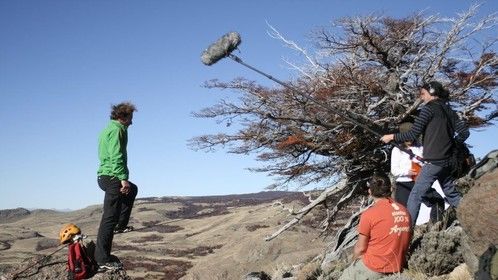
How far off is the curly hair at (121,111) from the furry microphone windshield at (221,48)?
1220 millimetres

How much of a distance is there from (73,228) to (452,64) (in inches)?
456

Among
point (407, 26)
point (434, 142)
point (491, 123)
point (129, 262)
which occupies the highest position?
point (407, 26)

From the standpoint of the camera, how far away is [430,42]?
1378cm

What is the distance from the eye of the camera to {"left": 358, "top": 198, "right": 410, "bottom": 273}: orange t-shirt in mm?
5125

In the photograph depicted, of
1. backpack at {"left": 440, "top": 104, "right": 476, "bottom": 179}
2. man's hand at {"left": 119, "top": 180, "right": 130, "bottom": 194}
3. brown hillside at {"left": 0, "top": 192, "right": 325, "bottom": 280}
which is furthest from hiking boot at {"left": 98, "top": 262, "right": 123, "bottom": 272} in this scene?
backpack at {"left": 440, "top": 104, "right": 476, "bottom": 179}

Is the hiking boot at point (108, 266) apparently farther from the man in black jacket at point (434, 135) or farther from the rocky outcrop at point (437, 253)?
the man in black jacket at point (434, 135)

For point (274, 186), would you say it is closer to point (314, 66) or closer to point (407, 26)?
point (314, 66)

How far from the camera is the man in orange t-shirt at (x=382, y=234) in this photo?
5.13 metres

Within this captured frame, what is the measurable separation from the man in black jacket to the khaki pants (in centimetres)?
116

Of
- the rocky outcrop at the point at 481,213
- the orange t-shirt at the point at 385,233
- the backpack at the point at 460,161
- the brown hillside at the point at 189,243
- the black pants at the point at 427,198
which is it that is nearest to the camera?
the rocky outcrop at the point at 481,213

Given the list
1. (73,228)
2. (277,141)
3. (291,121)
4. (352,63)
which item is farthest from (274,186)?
(73,228)

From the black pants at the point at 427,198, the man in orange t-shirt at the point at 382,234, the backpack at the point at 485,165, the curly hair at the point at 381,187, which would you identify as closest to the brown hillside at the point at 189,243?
the black pants at the point at 427,198

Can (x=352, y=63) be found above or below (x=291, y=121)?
above

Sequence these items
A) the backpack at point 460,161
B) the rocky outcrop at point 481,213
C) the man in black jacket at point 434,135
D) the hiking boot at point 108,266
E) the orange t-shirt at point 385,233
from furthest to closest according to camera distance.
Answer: the hiking boot at point 108,266 → the backpack at point 460,161 → the man in black jacket at point 434,135 → the orange t-shirt at point 385,233 → the rocky outcrop at point 481,213
